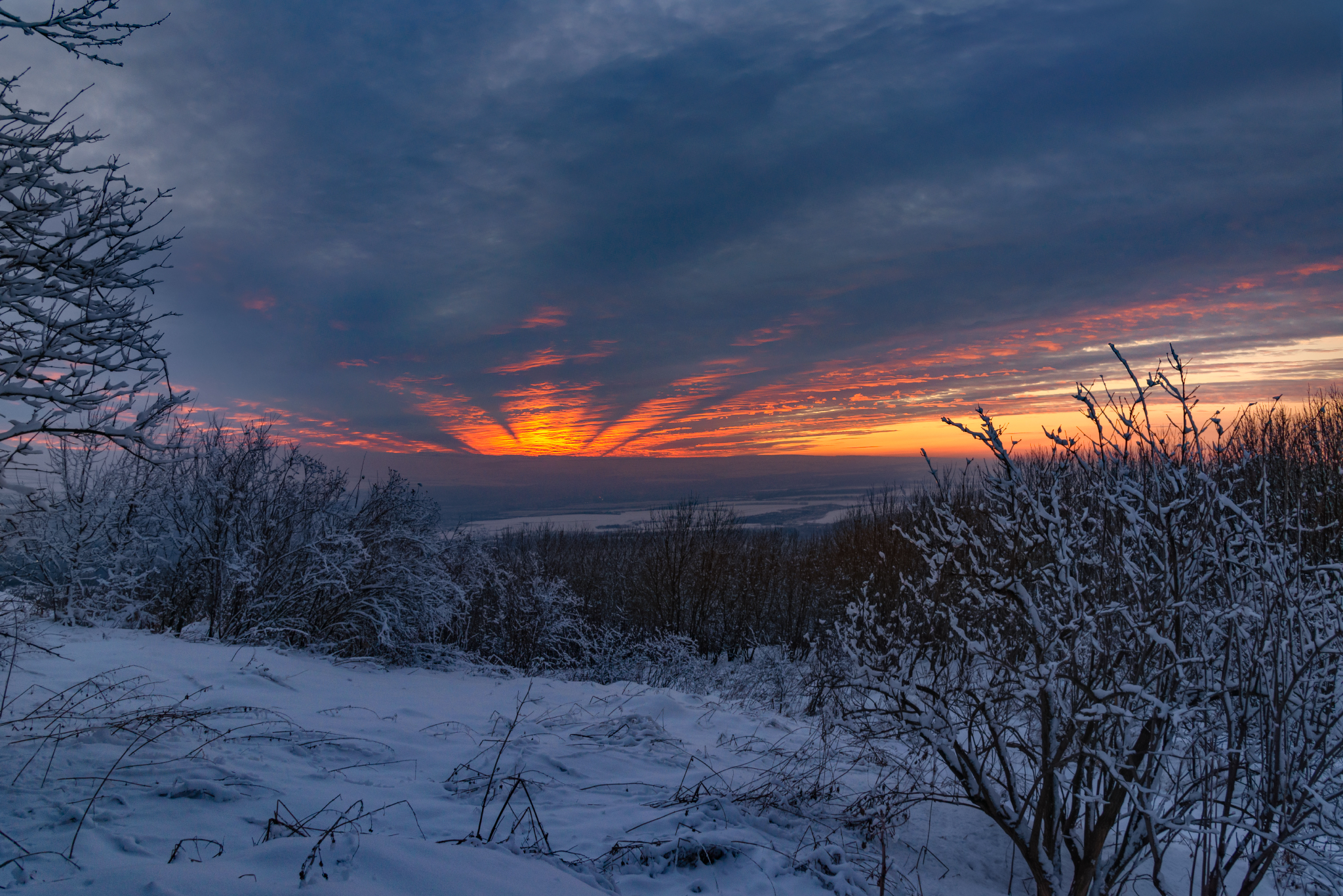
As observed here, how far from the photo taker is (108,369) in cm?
535

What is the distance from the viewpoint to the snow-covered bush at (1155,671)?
3.19 metres

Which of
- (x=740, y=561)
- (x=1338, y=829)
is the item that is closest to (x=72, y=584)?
(x=1338, y=829)

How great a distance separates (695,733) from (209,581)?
10.1 meters

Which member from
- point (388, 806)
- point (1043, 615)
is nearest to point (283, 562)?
point (388, 806)

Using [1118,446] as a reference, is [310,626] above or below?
below

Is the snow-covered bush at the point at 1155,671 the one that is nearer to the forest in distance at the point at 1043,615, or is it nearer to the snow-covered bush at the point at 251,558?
the forest in distance at the point at 1043,615

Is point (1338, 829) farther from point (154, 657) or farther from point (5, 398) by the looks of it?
point (154, 657)

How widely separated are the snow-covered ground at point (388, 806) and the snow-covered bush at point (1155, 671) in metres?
0.93

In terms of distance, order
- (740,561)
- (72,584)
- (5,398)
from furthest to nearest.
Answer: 1. (740,561)
2. (72,584)
3. (5,398)

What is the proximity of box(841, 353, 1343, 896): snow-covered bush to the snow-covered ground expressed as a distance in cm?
93

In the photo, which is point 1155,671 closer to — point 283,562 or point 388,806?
point 388,806

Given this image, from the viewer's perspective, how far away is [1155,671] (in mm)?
3520

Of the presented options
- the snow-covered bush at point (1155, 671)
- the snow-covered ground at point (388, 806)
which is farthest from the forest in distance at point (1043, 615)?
the snow-covered ground at point (388, 806)

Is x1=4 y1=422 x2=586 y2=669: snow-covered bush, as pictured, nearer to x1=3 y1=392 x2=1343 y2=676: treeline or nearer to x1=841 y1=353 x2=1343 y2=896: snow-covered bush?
x1=3 y1=392 x2=1343 y2=676: treeline
